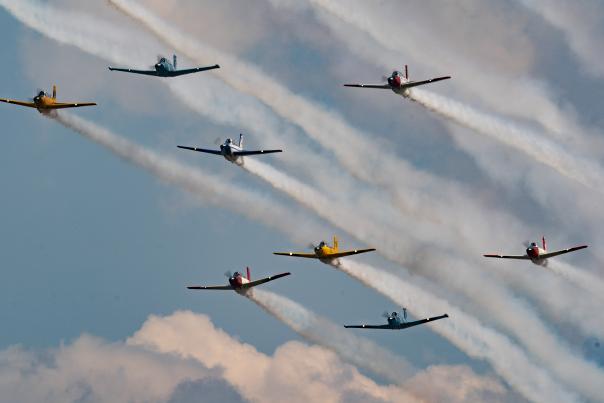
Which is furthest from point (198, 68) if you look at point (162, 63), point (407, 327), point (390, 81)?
point (407, 327)

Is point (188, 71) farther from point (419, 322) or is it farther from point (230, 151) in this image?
point (419, 322)

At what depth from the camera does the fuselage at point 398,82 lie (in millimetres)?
189500

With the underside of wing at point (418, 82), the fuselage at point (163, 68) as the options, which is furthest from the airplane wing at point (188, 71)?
the underside of wing at point (418, 82)

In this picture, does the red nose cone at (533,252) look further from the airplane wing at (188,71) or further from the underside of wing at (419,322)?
the airplane wing at (188,71)

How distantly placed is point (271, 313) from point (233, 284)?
19.6ft

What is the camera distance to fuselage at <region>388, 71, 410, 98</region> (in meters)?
190

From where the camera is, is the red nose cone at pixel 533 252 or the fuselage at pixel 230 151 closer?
the fuselage at pixel 230 151

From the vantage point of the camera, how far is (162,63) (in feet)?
609

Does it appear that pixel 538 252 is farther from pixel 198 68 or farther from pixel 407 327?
pixel 198 68

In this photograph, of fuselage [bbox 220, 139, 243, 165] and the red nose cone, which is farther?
the red nose cone

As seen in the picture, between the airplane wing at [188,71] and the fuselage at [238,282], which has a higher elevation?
A: the airplane wing at [188,71]

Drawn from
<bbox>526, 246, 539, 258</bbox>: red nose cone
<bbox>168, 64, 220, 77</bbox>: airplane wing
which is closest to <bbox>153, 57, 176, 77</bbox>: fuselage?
<bbox>168, 64, 220, 77</bbox>: airplane wing

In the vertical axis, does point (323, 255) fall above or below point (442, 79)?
below

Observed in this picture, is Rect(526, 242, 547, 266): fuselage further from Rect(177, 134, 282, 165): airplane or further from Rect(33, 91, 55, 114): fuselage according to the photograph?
Rect(33, 91, 55, 114): fuselage
